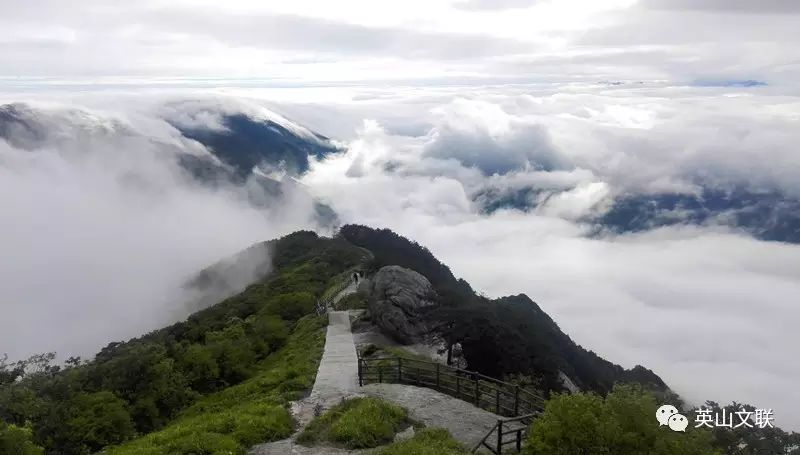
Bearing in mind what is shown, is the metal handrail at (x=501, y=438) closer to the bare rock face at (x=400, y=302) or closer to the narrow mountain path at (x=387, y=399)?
the narrow mountain path at (x=387, y=399)

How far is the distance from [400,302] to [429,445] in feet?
80.8

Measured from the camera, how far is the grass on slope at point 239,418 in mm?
17848

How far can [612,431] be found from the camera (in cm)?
1296

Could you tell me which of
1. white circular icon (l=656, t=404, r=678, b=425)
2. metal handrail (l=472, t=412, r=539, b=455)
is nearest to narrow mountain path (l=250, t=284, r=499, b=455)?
metal handrail (l=472, t=412, r=539, b=455)

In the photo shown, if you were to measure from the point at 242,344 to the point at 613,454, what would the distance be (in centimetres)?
2631

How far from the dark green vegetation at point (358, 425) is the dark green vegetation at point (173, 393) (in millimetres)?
1201

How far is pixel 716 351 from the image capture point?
181375 mm

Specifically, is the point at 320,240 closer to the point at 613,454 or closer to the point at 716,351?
the point at 613,454

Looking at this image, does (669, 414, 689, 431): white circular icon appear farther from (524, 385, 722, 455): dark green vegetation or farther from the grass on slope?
the grass on slope

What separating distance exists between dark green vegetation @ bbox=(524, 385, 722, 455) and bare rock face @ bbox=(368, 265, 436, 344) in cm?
2568

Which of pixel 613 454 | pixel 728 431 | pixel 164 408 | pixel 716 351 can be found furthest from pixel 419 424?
pixel 716 351

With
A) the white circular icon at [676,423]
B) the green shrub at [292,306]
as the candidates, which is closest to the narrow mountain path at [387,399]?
the white circular icon at [676,423]

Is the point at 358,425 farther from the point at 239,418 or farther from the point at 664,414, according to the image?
the point at 664,414

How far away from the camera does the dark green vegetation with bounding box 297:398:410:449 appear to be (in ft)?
59.9
